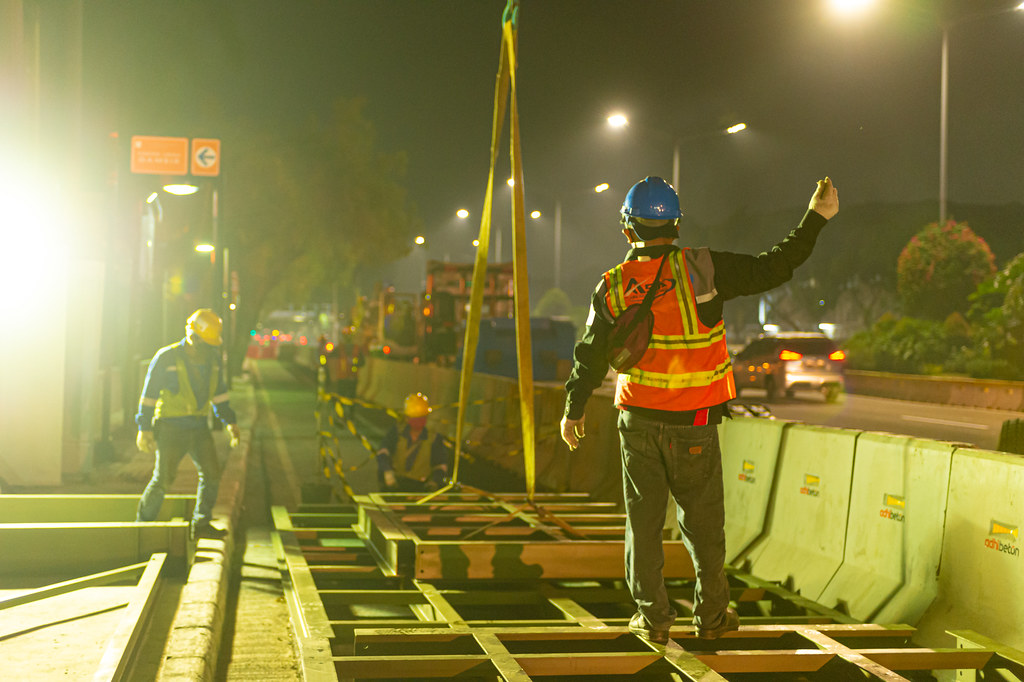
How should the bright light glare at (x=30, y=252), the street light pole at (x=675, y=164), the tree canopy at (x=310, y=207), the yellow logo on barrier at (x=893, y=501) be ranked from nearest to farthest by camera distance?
the yellow logo on barrier at (x=893, y=501)
the bright light glare at (x=30, y=252)
the street light pole at (x=675, y=164)
the tree canopy at (x=310, y=207)

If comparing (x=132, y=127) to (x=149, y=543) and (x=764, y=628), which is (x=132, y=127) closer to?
(x=149, y=543)

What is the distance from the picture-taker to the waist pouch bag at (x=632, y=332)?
5.36 meters

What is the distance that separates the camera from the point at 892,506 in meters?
6.67

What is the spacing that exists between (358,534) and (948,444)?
204 inches

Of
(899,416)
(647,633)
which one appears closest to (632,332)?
(647,633)

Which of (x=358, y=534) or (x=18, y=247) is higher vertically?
(x=18, y=247)

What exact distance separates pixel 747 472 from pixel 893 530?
84.7 inches

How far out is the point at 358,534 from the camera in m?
9.76

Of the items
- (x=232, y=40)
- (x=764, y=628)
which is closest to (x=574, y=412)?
(x=764, y=628)

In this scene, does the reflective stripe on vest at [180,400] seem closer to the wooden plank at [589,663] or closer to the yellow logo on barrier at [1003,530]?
the wooden plank at [589,663]

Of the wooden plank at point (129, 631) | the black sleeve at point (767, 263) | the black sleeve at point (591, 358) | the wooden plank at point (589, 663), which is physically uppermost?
the black sleeve at point (767, 263)

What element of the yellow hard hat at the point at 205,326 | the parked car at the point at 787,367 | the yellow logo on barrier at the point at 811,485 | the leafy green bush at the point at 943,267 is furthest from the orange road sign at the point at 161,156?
the leafy green bush at the point at 943,267

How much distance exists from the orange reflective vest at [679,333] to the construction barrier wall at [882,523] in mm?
Result: 1598

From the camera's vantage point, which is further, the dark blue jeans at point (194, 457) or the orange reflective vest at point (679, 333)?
the dark blue jeans at point (194, 457)
